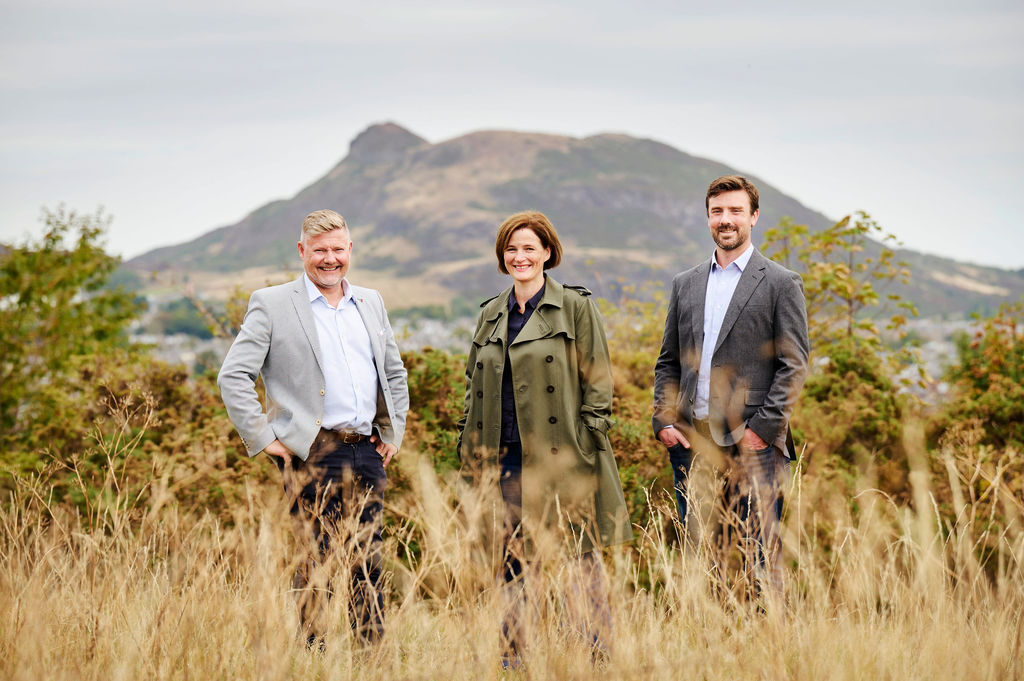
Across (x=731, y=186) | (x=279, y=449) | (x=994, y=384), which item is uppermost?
(x=731, y=186)

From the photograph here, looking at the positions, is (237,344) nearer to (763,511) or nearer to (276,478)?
A: (276,478)

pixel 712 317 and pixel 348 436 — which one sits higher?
pixel 712 317

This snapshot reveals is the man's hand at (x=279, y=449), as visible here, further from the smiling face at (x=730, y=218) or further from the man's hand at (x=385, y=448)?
the smiling face at (x=730, y=218)

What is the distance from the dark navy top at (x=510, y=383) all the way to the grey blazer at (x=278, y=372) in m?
0.81

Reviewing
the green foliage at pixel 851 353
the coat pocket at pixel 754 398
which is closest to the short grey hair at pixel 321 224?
the coat pocket at pixel 754 398

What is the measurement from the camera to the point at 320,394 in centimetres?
356

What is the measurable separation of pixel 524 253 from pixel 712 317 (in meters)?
0.91

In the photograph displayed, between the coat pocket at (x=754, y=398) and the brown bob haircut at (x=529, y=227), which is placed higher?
the brown bob haircut at (x=529, y=227)

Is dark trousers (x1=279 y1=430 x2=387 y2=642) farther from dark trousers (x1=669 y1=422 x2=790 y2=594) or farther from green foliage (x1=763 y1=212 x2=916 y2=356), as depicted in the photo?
green foliage (x1=763 y1=212 x2=916 y2=356)

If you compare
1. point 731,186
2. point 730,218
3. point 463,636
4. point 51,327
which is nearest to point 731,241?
point 730,218

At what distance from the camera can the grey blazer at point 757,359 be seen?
3.45m

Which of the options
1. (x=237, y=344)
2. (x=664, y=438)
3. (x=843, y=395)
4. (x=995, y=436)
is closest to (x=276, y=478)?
(x=237, y=344)

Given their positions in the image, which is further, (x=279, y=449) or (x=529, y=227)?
(x=529, y=227)

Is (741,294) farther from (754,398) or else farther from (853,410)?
(853,410)
